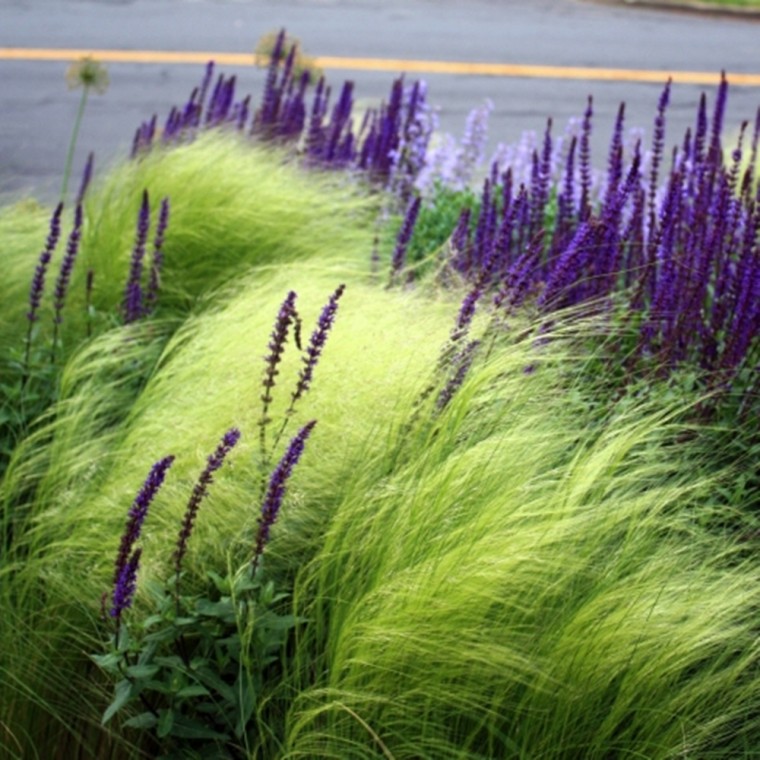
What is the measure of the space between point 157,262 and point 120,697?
2051 mm

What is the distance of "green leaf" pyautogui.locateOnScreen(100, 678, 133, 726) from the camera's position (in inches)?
92.6

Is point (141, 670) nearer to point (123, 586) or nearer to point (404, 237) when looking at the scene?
point (123, 586)

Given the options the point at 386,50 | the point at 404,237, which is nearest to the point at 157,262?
the point at 404,237

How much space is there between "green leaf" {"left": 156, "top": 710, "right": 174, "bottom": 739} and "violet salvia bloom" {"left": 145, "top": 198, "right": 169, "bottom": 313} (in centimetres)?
191

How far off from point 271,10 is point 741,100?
17.1 ft

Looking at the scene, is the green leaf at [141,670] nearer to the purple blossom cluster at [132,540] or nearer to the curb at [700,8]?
the purple blossom cluster at [132,540]

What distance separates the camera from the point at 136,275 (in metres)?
4.05

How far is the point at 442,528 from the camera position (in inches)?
104

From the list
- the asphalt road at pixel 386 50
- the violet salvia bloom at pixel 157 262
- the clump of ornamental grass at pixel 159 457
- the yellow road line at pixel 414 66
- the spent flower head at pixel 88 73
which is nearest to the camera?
the clump of ornamental grass at pixel 159 457

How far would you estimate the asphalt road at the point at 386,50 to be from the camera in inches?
→ 383

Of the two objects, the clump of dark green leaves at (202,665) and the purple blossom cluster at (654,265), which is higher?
the purple blossom cluster at (654,265)

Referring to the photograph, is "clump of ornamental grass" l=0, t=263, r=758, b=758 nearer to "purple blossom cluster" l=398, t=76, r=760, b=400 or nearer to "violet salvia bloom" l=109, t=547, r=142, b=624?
"purple blossom cluster" l=398, t=76, r=760, b=400

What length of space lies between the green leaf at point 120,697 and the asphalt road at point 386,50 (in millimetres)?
5378

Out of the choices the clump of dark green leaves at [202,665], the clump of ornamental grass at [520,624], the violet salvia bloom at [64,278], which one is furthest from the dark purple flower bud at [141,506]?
the violet salvia bloom at [64,278]
